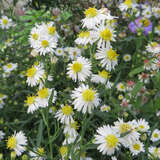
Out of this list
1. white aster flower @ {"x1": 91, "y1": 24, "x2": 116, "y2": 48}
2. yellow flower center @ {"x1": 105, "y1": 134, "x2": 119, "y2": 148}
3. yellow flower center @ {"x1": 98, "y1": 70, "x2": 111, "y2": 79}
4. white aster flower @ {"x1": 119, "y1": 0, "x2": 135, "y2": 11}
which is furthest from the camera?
white aster flower @ {"x1": 119, "y1": 0, "x2": 135, "y2": 11}

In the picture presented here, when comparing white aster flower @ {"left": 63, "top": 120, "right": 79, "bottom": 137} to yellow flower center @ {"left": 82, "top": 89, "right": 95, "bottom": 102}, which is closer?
yellow flower center @ {"left": 82, "top": 89, "right": 95, "bottom": 102}

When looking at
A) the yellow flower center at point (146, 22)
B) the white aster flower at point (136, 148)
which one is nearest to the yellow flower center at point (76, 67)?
the white aster flower at point (136, 148)

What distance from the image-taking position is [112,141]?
0.77 metres

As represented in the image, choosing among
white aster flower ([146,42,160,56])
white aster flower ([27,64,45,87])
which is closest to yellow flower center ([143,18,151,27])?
white aster flower ([146,42,160,56])

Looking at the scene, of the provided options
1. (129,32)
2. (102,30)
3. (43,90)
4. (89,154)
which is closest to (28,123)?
(89,154)

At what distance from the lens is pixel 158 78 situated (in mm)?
791

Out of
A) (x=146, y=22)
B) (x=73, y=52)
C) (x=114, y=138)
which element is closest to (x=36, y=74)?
(x=114, y=138)

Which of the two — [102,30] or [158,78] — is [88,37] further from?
[158,78]

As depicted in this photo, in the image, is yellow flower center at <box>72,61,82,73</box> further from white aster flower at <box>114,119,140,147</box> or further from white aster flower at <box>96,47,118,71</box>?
white aster flower at <box>114,119,140,147</box>

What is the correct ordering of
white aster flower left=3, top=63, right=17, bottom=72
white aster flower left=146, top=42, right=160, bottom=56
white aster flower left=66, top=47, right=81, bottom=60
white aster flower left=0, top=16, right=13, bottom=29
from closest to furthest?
white aster flower left=146, top=42, right=160, bottom=56, white aster flower left=66, top=47, right=81, bottom=60, white aster flower left=3, top=63, right=17, bottom=72, white aster flower left=0, top=16, right=13, bottom=29

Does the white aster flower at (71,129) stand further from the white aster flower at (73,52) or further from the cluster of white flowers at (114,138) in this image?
the white aster flower at (73,52)

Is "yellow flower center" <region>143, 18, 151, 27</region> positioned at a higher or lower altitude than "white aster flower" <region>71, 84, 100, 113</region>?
lower

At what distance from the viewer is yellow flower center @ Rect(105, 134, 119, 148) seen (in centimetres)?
77

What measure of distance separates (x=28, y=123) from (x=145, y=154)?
0.76 meters
